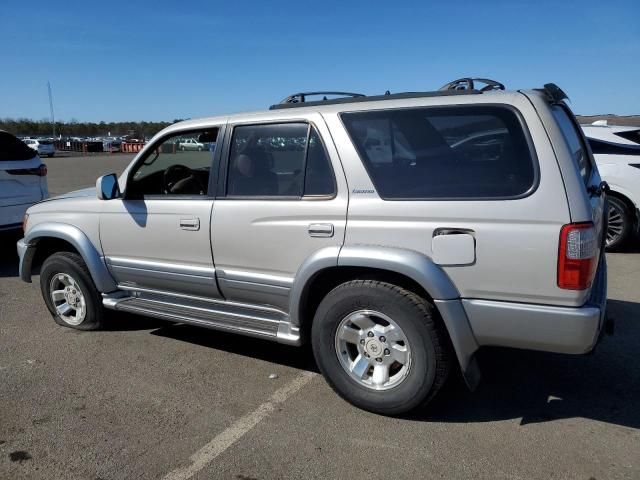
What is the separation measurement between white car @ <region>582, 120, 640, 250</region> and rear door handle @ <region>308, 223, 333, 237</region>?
5478mm

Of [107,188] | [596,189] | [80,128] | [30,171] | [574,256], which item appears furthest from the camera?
[80,128]

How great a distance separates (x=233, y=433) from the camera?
319 centimetres

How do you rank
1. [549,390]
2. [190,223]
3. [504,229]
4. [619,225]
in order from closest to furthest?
1. [504,229]
2. [549,390]
3. [190,223]
4. [619,225]

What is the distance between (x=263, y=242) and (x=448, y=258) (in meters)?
1.24

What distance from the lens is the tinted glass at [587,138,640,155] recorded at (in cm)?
739

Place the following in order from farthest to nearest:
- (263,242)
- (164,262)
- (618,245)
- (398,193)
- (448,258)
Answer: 1. (618,245)
2. (164,262)
3. (263,242)
4. (398,193)
5. (448,258)

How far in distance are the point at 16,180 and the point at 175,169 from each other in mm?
4079

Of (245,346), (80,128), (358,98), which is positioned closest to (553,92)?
(358,98)

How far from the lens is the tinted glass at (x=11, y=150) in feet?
24.2

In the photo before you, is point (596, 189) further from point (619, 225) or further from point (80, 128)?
point (80, 128)

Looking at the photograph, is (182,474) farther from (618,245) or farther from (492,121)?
(618,245)

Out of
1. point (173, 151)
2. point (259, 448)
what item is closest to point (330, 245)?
point (259, 448)

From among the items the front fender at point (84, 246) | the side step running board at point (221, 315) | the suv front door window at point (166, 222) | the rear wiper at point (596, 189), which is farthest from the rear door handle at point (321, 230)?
the front fender at point (84, 246)

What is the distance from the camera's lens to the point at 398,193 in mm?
3195
